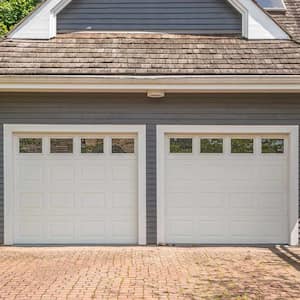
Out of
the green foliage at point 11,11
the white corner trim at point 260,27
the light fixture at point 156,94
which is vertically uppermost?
the green foliage at point 11,11

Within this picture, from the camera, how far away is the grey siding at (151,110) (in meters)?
8.99

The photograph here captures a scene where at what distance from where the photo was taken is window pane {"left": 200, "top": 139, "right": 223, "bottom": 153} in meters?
9.19

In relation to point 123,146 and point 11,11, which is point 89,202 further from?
point 11,11

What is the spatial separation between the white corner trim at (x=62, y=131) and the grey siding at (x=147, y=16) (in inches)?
96.1

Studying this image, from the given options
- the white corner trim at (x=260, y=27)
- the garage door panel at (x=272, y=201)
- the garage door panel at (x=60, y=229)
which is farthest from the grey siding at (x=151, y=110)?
the white corner trim at (x=260, y=27)

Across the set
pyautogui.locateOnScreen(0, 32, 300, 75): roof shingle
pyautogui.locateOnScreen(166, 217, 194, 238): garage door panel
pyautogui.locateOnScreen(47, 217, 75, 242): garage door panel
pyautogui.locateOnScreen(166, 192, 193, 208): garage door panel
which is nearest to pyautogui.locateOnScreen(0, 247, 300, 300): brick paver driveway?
pyautogui.locateOnScreen(47, 217, 75, 242): garage door panel

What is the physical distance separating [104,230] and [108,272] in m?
2.41

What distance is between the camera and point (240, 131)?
902 cm

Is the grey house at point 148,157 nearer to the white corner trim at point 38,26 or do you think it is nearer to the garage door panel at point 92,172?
the garage door panel at point 92,172

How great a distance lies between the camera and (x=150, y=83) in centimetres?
850

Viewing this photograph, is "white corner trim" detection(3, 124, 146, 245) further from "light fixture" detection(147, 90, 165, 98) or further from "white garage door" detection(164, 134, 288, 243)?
"light fixture" detection(147, 90, 165, 98)

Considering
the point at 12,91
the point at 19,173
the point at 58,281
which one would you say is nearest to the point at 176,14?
the point at 12,91

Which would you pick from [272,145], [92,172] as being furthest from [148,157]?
[272,145]

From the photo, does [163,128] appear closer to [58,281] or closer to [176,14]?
[176,14]
